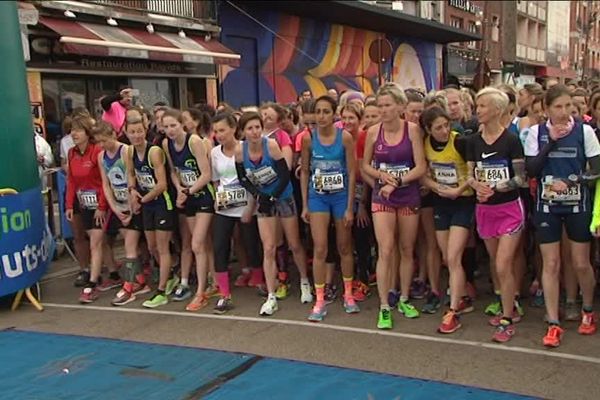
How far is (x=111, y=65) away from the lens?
13.5 m

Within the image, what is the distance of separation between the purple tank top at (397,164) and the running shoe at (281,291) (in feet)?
4.88

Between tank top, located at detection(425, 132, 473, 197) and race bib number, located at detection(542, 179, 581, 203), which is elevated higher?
tank top, located at detection(425, 132, 473, 197)

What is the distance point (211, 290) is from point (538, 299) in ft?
9.98

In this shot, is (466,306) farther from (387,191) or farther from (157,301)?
(157,301)

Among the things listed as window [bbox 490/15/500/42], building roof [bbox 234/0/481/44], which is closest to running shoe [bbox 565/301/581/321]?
building roof [bbox 234/0/481/44]

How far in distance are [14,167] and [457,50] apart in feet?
107

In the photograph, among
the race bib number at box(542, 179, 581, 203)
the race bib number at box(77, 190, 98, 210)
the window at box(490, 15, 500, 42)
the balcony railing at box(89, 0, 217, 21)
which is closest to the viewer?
the race bib number at box(542, 179, 581, 203)

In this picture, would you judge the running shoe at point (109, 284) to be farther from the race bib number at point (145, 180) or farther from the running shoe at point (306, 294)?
the running shoe at point (306, 294)

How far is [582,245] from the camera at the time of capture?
16.0 ft

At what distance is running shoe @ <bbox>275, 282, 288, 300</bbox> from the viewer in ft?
20.8

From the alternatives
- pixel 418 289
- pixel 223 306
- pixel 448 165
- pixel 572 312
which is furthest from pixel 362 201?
pixel 572 312

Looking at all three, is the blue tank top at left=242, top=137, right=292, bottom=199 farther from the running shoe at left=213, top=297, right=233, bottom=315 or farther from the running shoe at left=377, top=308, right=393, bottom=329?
the running shoe at left=377, top=308, right=393, bottom=329

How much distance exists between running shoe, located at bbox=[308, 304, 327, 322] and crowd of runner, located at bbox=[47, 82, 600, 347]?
18 millimetres

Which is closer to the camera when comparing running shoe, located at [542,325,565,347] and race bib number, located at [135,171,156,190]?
running shoe, located at [542,325,565,347]
